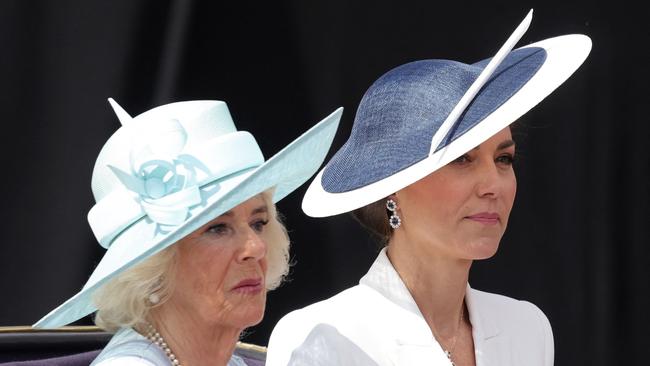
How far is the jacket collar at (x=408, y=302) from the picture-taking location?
123 inches

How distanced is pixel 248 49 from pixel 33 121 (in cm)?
Result: 57

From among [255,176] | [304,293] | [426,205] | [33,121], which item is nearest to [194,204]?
[255,176]

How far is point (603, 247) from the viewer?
160 inches

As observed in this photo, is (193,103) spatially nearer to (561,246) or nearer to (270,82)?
(270,82)

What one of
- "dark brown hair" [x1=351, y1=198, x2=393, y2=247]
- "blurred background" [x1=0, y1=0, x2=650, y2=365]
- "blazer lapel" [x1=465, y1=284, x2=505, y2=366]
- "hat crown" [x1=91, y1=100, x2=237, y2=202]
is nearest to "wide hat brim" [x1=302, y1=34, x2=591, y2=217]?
"dark brown hair" [x1=351, y1=198, x2=393, y2=247]

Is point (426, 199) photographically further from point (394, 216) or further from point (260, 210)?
point (260, 210)

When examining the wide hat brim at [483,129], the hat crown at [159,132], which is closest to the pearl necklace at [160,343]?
the hat crown at [159,132]

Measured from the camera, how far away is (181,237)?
2.98 metres

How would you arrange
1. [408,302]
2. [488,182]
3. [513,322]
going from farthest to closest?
[513,322]
[408,302]
[488,182]

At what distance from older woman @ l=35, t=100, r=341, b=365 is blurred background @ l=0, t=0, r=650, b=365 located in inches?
26.2

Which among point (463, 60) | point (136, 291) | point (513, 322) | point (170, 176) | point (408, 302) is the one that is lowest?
point (513, 322)

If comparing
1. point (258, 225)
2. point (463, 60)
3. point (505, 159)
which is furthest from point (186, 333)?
point (463, 60)

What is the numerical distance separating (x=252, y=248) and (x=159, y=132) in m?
0.29

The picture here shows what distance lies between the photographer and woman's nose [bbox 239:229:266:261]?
3088 millimetres
